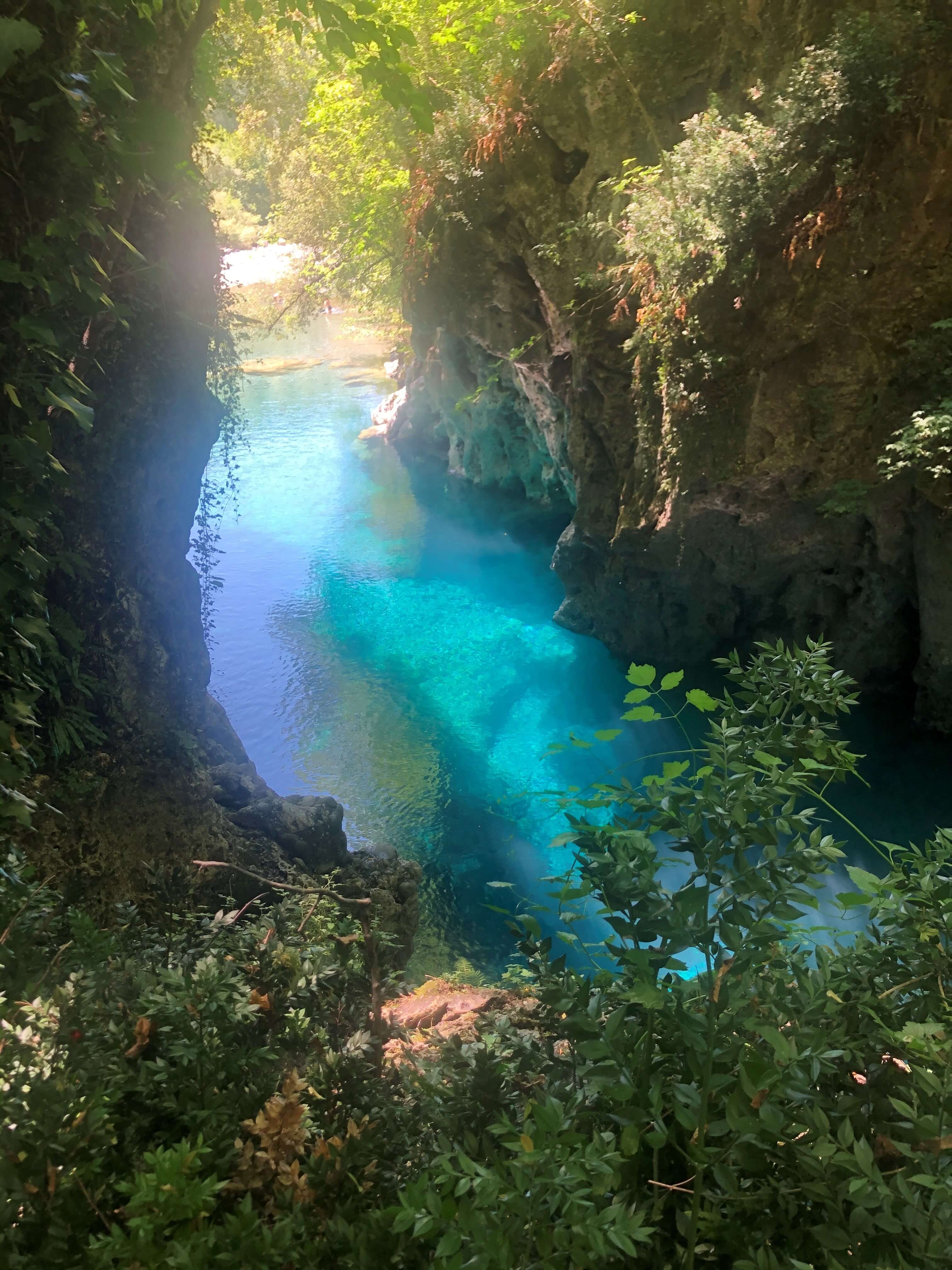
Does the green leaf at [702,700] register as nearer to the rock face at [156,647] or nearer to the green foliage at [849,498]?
the rock face at [156,647]

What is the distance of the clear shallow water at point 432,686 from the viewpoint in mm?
7359

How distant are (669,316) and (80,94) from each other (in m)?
6.29

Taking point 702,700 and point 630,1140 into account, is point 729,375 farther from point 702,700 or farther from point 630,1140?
point 630,1140

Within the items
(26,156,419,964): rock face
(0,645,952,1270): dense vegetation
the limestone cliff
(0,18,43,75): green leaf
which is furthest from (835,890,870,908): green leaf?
(26,156,419,964): rock face

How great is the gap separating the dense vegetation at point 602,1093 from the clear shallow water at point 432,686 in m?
2.01

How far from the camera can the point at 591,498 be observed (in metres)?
9.38

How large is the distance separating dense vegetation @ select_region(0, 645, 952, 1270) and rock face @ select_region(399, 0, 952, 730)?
19.8 feet

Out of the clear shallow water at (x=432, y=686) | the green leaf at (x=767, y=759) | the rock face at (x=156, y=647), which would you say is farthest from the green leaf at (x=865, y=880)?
the rock face at (x=156, y=647)

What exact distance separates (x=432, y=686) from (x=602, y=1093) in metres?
8.76

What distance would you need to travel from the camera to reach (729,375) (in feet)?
23.4

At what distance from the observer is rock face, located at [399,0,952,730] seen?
6422mm

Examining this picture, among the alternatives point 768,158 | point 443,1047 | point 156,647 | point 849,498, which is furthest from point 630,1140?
point 768,158

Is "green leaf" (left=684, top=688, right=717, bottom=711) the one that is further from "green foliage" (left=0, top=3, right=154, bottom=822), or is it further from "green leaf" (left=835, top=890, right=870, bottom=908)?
"green foliage" (left=0, top=3, right=154, bottom=822)

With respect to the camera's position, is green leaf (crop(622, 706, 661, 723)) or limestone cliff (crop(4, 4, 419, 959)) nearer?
green leaf (crop(622, 706, 661, 723))
